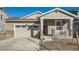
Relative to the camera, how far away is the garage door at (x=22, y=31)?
1501 centimetres

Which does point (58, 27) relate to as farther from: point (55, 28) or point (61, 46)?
point (61, 46)

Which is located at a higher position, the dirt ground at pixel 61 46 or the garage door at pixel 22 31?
the garage door at pixel 22 31

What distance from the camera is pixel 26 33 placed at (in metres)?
15.8

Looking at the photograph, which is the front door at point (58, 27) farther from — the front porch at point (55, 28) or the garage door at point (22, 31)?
the garage door at point (22, 31)

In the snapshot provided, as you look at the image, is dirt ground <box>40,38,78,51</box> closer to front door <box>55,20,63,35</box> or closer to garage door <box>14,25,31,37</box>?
garage door <box>14,25,31,37</box>

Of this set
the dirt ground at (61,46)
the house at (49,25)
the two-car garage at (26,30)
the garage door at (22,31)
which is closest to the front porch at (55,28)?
the house at (49,25)

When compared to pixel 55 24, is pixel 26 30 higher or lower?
lower

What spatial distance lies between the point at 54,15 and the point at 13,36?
6351mm

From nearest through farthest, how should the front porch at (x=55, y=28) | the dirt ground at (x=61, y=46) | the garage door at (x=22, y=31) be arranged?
the dirt ground at (x=61, y=46), the garage door at (x=22, y=31), the front porch at (x=55, y=28)

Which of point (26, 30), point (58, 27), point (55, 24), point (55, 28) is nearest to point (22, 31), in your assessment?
point (26, 30)

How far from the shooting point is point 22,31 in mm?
16453

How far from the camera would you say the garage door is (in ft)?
49.2
